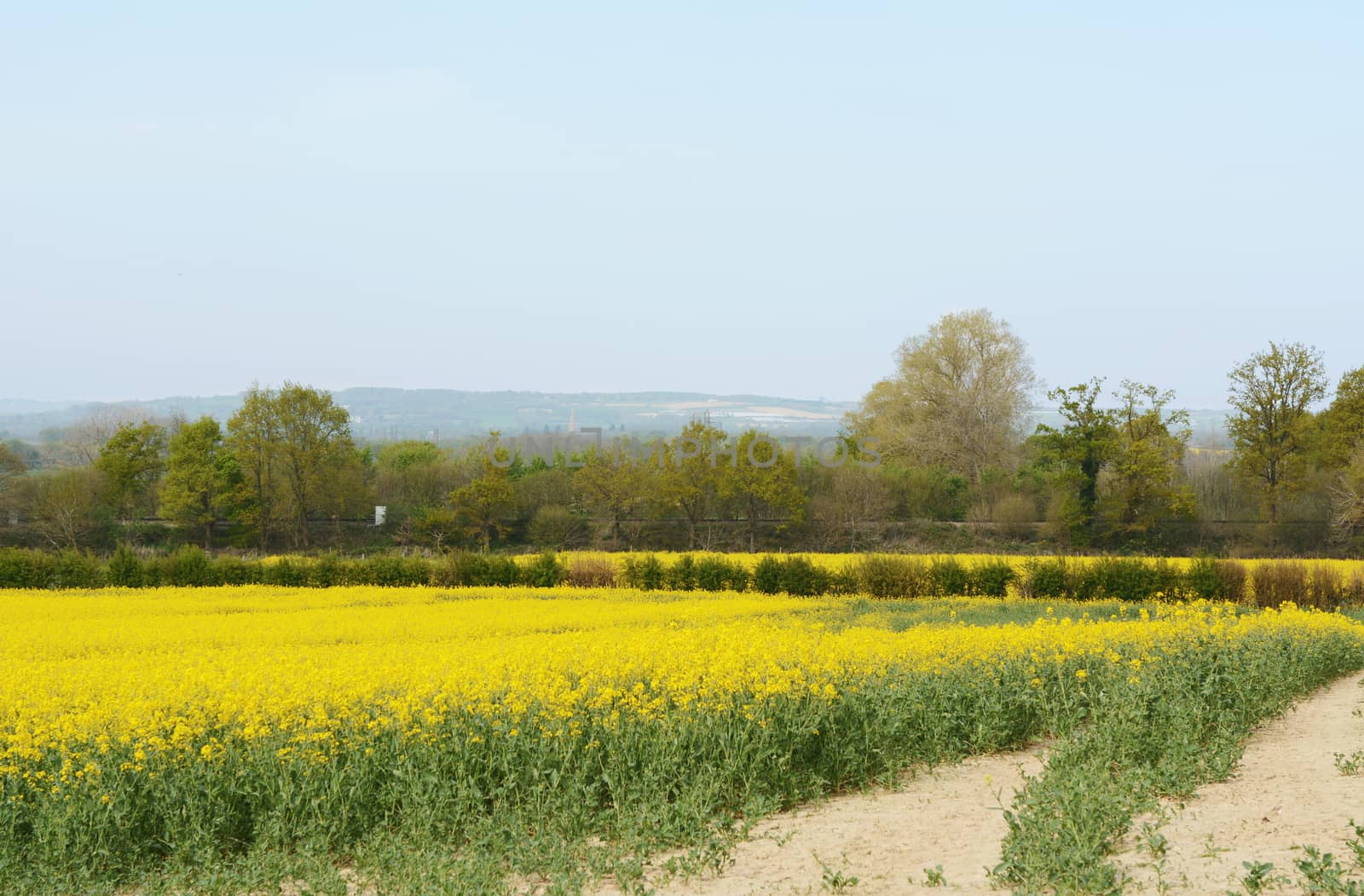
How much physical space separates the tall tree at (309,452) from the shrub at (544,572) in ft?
69.1

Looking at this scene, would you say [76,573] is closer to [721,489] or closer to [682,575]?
[682,575]

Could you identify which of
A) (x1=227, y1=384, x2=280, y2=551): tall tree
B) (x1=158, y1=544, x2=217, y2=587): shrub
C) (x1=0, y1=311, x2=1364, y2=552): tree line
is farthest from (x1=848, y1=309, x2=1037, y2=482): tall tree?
(x1=158, y1=544, x2=217, y2=587): shrub

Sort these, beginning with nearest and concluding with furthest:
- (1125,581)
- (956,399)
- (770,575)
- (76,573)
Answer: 1. (1125,581)
2. (770,575)
3. (76,573)
4. (956,399)

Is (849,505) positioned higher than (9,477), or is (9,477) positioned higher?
(9,477)

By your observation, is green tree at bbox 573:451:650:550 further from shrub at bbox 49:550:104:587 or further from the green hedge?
shrub at bbox 49:550:104:587

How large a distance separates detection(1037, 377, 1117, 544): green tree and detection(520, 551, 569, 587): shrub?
2316cm

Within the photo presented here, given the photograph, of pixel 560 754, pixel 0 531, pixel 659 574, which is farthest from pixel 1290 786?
pixel 0 531

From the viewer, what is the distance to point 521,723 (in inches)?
327

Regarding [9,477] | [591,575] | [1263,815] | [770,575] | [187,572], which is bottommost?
[591,575]

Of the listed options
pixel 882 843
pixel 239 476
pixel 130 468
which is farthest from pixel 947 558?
pixel 130 468

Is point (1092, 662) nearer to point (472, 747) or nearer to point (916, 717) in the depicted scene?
point (916, 717)

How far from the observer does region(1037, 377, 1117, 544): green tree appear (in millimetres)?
42312

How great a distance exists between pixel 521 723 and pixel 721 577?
18.7 meters

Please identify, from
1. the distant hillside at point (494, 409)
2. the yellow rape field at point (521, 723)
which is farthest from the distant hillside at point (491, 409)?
the yellow rape field at point (521, 723)
